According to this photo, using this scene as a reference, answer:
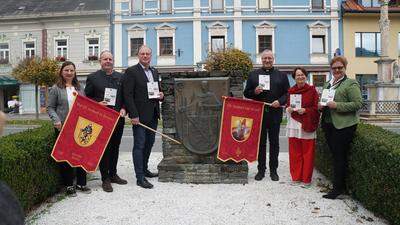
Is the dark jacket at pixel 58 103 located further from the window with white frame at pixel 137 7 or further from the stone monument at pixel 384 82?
the window with white frame at pixel 137 7

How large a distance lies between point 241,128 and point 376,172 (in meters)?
2.45

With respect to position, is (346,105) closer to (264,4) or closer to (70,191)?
(70,191)

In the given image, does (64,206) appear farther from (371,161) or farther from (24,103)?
(24,103)

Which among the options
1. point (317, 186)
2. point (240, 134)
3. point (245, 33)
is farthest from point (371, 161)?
point (245, 33)

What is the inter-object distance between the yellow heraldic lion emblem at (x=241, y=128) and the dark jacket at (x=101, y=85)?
5.94 ft

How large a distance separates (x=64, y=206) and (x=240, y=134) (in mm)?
2878

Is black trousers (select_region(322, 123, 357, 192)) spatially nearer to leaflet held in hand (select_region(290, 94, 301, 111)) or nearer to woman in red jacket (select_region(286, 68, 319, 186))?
woman in red jacket (select_region(286, 68, 319, 186))

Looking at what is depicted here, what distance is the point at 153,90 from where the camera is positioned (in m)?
6.66

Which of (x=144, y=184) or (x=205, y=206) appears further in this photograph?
(x=144, y=184)

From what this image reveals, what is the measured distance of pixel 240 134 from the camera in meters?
6.86

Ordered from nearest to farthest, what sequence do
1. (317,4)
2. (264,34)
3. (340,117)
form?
(340,117) → (264,34) → (317,4)

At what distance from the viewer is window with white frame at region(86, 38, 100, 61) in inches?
1346

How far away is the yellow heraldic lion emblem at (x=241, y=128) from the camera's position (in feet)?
22.3

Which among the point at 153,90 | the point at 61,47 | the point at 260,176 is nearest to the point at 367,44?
the point at 61,47
